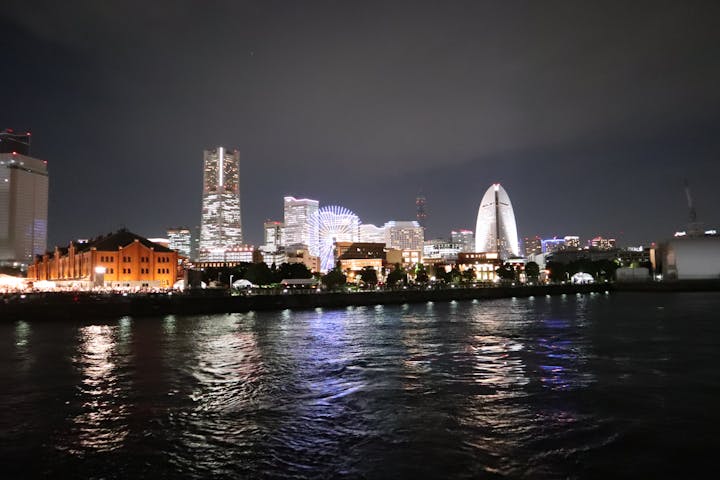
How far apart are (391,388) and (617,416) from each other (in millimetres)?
7844

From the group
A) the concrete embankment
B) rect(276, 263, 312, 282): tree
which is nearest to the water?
the concrete embankment

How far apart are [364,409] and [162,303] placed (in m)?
53.9

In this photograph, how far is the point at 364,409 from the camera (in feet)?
55.3

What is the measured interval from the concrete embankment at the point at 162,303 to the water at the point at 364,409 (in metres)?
25.2

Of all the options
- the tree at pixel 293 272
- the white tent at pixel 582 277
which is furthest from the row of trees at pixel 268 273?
the white tent at pixel 582 277

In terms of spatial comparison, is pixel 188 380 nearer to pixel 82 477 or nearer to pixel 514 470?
pixel 82 477

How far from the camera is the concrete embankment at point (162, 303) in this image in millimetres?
55844

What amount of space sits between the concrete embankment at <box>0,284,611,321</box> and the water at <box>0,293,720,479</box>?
82.8ft

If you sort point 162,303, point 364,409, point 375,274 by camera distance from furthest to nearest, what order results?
1. point 375,274
2. point 162,303
3. point 364,409

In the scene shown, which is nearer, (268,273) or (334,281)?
(268,273)

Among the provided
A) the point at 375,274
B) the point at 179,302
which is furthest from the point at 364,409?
the point at 375,274

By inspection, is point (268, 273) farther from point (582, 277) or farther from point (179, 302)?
point (582, 277)

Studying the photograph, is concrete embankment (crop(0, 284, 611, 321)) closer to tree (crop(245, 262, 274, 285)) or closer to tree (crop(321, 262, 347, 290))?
tree (crop(321, 262, 347, 290))

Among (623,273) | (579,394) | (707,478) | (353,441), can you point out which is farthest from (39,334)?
(623,273)
